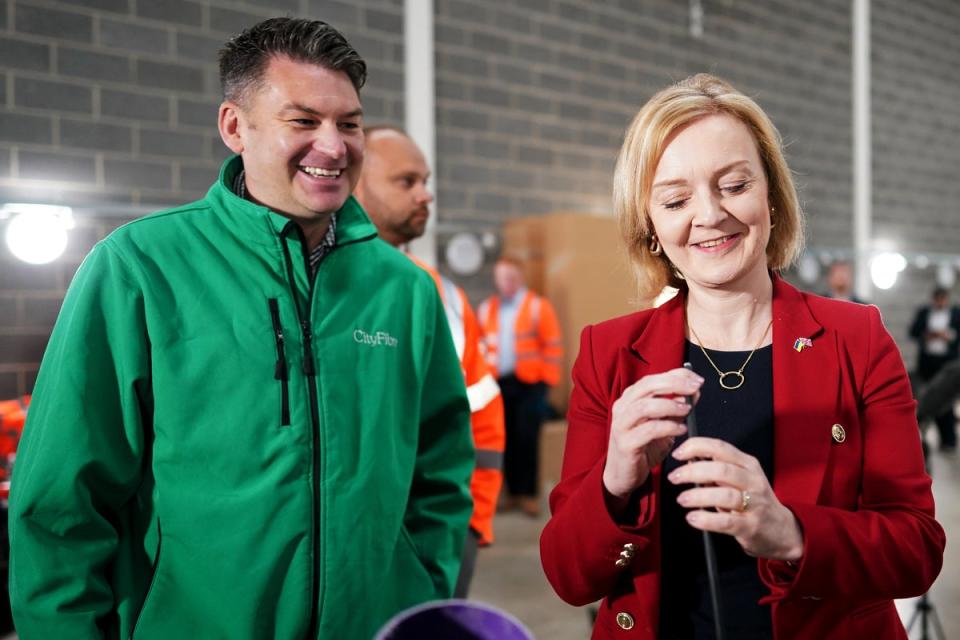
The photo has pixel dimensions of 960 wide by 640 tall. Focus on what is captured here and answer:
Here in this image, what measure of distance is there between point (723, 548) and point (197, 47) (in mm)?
4239

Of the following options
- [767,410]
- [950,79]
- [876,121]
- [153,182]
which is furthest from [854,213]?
[767,410]

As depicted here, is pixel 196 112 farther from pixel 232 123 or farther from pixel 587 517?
pixel 587 517

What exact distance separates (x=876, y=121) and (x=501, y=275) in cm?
556

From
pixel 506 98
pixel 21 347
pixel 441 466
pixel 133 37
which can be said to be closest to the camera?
pixel 441 466

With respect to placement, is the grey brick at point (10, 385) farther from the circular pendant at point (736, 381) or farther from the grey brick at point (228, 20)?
the circular pendant at point (736, 381)

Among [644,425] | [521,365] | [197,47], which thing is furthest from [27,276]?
[644,425]

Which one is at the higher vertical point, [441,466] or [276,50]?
[276,50]

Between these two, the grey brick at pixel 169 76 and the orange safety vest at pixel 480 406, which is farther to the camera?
the grey brick at pixel 169 76

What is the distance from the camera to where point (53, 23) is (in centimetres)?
386

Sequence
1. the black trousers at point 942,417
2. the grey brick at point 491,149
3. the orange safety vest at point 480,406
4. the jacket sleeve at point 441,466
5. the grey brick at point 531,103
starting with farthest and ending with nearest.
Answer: the black trousers at point 942,417, the grey brick at point 531,103, the grey brick at point 491,149, the orange safety vest at point 480,406, the jacket sleeve at point 441,466

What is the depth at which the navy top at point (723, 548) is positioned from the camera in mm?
977

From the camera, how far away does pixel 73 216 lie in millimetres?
3975

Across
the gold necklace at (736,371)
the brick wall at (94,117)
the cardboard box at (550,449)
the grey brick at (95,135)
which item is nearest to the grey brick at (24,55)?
the brick wall at (94,117)

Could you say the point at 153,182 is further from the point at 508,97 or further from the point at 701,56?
the point at 701,56
